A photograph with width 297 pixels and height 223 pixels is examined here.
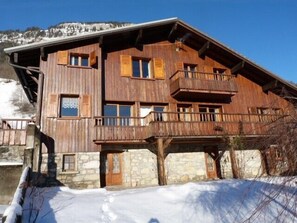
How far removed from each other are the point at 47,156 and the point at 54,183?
1.29 m

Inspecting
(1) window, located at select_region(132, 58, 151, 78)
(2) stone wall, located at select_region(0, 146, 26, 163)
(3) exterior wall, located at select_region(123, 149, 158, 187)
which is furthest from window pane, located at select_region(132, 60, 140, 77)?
(2) stone wall, located at select_region(0, 146, 26, 163)

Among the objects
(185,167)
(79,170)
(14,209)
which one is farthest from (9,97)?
(14,209)

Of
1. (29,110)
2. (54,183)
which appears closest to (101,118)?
(54,183)

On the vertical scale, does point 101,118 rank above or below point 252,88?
below

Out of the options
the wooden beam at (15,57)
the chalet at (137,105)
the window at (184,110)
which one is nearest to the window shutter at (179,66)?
the chalet at (137,105)

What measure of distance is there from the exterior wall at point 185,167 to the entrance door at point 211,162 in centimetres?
36

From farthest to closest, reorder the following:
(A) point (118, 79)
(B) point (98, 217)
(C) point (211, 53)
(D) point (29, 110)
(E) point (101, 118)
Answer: (D) point (29, 110) → (C) point (211, 53) → (A) point (118, 79) → (E) point (101, 118) → (B) point (98, 217)

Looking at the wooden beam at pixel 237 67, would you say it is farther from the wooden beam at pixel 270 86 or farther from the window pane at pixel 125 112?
the window pane at pixel 125 112

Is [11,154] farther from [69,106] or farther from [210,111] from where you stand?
[210,111]

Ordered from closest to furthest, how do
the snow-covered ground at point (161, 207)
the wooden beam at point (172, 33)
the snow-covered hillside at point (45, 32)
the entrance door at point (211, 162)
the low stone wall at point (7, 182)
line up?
1. the snow-covered ground at point (161, 207)
2. the low stone wall at point (7, 182)
3. the entrance door at point (211, 162)
4. the wooden beam at point (172, 33)
5. the snow-covered hillside at point (45, 32)

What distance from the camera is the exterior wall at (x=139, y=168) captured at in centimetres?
1444

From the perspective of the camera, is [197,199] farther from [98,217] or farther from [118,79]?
[118,79]

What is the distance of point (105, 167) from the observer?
14328mm

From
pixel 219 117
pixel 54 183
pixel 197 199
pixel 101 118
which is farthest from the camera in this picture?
pixel 219 117
